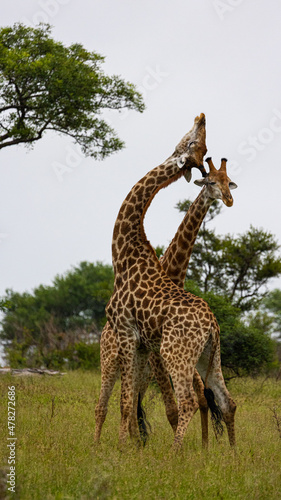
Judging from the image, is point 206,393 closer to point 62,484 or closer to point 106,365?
point 106,365

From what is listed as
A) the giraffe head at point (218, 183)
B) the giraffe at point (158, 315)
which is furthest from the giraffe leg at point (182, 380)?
the giraffe head at point (218, 183)

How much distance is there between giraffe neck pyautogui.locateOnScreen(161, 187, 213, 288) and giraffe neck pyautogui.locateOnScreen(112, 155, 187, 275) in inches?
18.5

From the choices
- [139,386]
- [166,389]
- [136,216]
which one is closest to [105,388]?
[139,386]

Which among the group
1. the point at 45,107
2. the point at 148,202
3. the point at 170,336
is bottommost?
the point at 170,336

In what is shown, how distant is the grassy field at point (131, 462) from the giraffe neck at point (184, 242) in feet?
6.76

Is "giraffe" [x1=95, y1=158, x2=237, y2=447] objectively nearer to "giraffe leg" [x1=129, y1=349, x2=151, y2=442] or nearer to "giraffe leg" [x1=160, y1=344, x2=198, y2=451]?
"giraffe leg" [x1=129, y1=349, x2=151, y2=442]

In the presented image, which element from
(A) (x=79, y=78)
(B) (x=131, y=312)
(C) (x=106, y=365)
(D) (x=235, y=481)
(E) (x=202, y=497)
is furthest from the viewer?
(A) (x=79, y=78)

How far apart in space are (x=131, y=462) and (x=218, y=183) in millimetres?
3186

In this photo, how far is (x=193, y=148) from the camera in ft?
24.6

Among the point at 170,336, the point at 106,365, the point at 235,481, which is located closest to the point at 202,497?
the point at 235,481

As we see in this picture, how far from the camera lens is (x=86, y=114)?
19844 millimetres

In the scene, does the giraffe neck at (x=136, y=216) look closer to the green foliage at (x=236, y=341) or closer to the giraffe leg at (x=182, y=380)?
the giraffe leg at (x=182, y=380)

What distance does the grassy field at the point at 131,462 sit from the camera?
543 centimetres

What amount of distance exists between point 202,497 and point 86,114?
15.9 m
